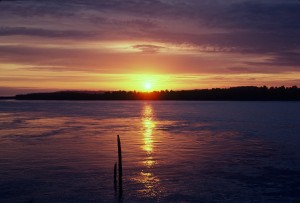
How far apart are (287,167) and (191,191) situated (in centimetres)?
1181

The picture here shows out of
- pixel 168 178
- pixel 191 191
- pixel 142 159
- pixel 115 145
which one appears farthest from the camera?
pixel 115 145

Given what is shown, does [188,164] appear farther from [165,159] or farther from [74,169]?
[74,169]

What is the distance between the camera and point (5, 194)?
24.7 meters

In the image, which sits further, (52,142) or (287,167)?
(52,142)

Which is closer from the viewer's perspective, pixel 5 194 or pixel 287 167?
pixel 5 194

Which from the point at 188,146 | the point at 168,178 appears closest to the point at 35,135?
the point at 188,146

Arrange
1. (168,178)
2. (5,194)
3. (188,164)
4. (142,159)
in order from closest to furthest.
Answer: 1. (5,194)
2. (168,178)
3. (188,164)
4. (142,159)

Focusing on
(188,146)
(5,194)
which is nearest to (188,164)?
(188,146)

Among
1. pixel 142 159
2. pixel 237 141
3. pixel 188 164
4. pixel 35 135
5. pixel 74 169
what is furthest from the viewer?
pixel 35 135

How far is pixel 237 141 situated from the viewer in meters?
53.1

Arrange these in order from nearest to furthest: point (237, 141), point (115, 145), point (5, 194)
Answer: point (5, 194) < point (115, 145) < point (237, 141)

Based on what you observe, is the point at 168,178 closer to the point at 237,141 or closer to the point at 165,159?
the point at 165,159

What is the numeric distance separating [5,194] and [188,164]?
1631 centimetres

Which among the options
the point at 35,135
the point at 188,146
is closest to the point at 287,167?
the point at 188,146
